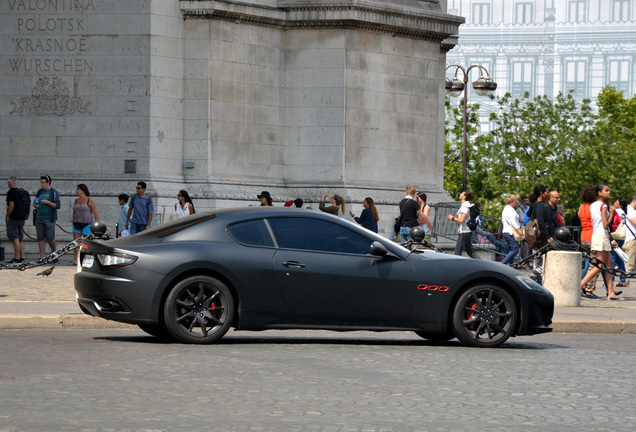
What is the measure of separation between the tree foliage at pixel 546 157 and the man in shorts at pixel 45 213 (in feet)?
146

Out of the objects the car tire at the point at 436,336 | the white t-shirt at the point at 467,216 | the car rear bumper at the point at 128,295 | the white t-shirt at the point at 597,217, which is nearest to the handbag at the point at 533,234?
the white t-shirt at the point at 597,217

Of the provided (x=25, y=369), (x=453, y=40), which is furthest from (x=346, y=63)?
(x=25, y=369)

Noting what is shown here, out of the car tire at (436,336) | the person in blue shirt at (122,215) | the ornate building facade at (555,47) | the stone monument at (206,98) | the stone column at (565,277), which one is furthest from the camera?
the ornate building facade at (555,47)

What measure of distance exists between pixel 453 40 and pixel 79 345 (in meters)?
20.3

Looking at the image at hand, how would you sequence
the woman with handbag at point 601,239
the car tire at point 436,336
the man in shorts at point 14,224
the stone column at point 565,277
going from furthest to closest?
the man in shorts at point 14,224
the woman with handbag at point 601,239
the stone column at point 565,277
the car tire at point 436,336

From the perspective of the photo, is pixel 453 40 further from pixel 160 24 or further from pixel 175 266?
pixel 175 266

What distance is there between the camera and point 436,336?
12461 millimetres

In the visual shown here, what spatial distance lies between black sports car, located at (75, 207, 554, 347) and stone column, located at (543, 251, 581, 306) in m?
4.65

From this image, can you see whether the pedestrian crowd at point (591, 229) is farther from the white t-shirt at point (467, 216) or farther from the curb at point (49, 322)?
the curb at point (49, 322)

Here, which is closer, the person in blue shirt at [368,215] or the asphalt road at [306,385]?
the asphalt road at [306,385]

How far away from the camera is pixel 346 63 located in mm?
26000

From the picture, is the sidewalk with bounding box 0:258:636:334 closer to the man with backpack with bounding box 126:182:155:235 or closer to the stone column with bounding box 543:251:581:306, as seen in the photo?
the stone column with bounding box 543:251:581:306

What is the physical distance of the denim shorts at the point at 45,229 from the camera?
22922mm

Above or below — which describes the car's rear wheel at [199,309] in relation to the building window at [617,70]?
below
